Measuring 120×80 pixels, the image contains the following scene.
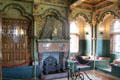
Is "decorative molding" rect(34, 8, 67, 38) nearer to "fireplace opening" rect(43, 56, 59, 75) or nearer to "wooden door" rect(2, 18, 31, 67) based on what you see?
"wooden door" rect(2, 18, 31, 67)

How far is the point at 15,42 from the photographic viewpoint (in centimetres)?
577

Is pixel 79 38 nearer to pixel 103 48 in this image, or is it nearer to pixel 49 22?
pixel 103 48

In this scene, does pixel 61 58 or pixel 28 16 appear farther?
pixel 61 58

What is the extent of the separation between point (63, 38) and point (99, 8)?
337cm

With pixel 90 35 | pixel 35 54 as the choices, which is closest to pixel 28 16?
pixel 35 54

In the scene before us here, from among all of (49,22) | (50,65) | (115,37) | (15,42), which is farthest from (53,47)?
(115,37)

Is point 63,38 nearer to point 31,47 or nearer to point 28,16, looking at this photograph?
point 31,47

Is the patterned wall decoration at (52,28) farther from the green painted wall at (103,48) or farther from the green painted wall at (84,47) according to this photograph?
the green painted wall at (103,48)

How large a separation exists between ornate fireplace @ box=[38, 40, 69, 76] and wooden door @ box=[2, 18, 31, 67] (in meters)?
0.85

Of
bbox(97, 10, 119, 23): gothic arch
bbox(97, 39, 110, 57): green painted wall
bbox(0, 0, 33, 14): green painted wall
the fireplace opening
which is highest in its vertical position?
bbox(0, 0, 33, 14): green painted wall

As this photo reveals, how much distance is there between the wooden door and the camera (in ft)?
18.3

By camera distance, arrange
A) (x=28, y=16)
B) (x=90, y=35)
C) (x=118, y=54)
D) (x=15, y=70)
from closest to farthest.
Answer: (x=15, y=70)
(x=28, y=16)
(x=118, y=54)
(x=90, y=35)

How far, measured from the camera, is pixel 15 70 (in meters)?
5.48

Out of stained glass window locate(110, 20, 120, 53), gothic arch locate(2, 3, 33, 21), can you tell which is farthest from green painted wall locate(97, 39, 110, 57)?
gothic arch locate(2, 3, 33, 21)
